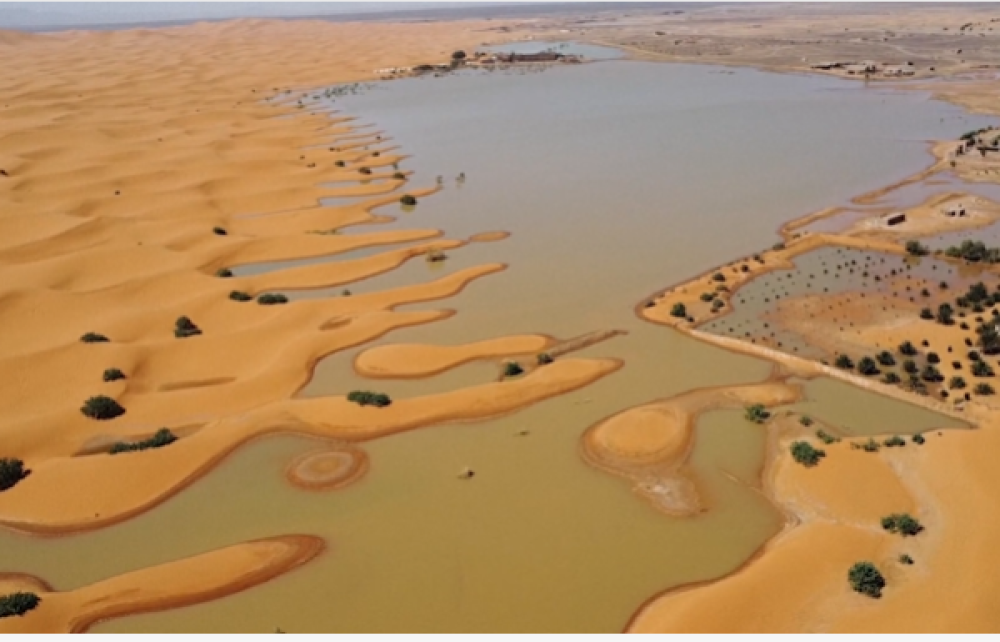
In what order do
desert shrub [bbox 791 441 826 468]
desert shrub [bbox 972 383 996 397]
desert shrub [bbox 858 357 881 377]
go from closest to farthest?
desert shrub [bbox 791 441 826 468] < desert shrub [bbox 972 383 996 397] < desert shrub [bbox 858 357 881 377]

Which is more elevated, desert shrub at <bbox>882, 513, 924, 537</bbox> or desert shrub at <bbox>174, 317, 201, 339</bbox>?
desert shrub at <bbox>174, 317, 201, 339</bbox>

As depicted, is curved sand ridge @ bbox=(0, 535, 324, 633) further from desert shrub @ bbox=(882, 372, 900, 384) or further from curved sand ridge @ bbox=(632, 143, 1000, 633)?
desert shrub @ bbox=(882, 372, 900, 384)

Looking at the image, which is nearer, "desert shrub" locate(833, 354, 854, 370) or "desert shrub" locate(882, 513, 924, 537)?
"desert shrub" locate(882, 513, 924, 537)

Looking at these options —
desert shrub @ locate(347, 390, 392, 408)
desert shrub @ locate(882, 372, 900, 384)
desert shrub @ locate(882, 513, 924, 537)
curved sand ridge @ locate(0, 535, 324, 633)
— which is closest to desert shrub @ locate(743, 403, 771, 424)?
desert shrub @ locate(882, 372, 900, 384)

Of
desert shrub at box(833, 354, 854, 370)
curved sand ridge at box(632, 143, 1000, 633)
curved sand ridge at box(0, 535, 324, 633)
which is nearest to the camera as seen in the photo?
curved sand ridge at box(632, 143, 1000, 633)

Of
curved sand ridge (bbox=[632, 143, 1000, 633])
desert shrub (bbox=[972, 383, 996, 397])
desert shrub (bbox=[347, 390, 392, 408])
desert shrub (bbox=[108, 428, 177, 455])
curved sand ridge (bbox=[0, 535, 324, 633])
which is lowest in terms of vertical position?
curved sand ridge (bbox=[0, 535, 324, 633])

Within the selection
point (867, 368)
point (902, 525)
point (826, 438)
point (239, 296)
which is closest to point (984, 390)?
point (867, 368)
